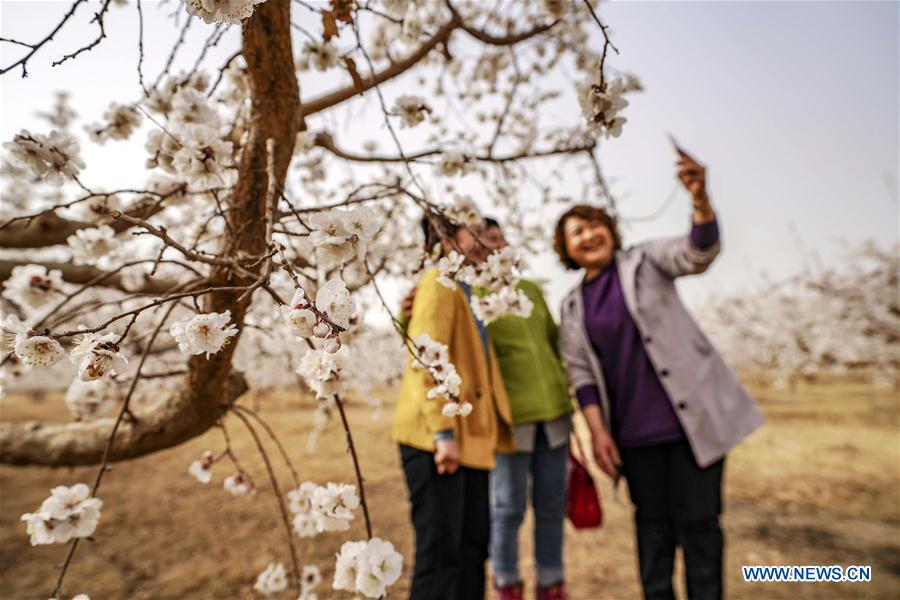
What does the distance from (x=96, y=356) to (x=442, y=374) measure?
2.13ft

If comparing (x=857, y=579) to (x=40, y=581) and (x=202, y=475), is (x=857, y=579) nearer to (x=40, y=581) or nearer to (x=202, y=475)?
(x=202, y=475)

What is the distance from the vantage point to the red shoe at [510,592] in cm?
205

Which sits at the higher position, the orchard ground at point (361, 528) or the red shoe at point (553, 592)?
the red shoe at point (553, 592)

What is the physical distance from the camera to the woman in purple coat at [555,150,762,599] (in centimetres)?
183

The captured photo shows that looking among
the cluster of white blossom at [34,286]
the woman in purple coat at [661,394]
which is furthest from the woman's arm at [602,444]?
the cluster of white blossom at [34,286]

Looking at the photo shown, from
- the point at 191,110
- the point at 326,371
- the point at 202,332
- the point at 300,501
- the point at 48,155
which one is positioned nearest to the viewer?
the point at 202,332

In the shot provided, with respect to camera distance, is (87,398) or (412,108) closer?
(412,108)

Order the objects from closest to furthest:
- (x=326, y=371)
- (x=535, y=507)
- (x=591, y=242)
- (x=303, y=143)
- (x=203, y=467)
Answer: (x=326, y=371)
(x=203, y=467)
(x=303, y=143)
(x=535, y=507)
(x=591, y=242)

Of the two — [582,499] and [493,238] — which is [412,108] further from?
[582,499]

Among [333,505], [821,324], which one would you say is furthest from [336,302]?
[821,324]

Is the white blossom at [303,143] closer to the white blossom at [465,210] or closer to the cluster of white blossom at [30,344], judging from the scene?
the white blossom at [465,210]

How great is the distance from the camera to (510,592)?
2.05 m

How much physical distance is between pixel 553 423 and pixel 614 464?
32 cm

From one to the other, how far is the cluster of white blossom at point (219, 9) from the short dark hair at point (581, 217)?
192cm
